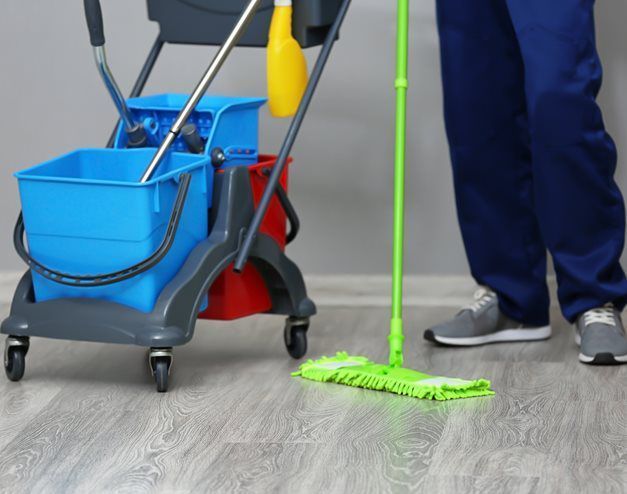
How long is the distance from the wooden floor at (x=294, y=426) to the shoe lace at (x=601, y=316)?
7cm

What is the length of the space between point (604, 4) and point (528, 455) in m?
1.19

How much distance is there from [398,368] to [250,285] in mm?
303

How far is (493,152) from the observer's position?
221 centimetres

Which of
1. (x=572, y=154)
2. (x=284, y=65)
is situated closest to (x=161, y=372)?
(x=284, y=65)

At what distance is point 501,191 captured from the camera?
223 cm

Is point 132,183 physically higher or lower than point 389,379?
higher

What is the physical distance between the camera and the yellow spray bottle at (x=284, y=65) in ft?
6.54

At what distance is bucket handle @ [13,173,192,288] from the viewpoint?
183 centimetres

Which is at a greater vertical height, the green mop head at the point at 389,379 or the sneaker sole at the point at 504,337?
the green mop head at the point at 389,379

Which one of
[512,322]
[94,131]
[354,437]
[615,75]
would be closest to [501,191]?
[512,322]

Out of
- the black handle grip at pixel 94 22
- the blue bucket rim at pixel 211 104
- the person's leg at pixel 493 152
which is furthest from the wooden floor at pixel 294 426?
the black handle grip at pixel 94 22

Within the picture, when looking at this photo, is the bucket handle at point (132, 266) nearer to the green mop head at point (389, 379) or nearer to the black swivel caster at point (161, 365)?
the black swivel caster at point (161, 365)

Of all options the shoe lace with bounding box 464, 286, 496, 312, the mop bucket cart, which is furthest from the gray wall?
the mop bucket cart

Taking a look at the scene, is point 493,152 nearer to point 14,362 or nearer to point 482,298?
point 482,298
